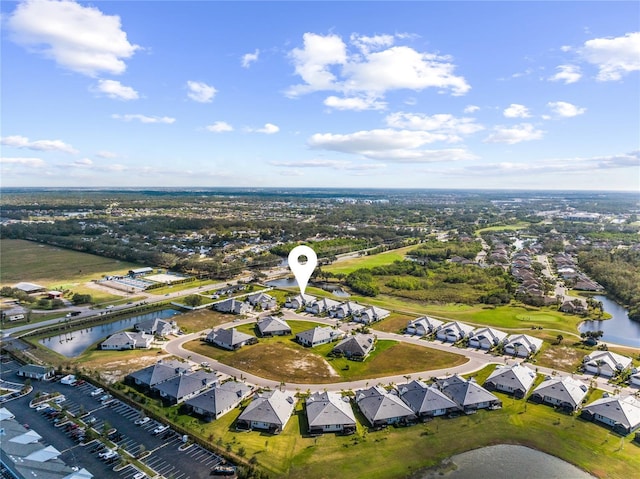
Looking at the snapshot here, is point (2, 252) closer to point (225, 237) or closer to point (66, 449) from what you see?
point (225, 237)

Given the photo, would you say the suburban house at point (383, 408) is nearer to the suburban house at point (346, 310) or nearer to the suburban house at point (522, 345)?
the suburban house at point (522, 345)

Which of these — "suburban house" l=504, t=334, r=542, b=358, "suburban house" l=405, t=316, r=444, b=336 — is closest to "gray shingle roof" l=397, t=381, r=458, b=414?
"suburban house" l=504, t=334, r=542, b=358

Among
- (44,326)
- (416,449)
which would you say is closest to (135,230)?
(44,326)

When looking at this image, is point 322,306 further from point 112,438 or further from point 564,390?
point 112,438

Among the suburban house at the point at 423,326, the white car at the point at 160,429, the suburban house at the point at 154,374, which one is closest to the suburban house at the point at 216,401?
the white car at the point at 160,429

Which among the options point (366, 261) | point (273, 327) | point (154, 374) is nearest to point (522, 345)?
point (273, 327)

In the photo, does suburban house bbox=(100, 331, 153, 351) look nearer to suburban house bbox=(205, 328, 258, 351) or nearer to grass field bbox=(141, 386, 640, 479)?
suburban house bbox=(205, 328, 258, 351)
